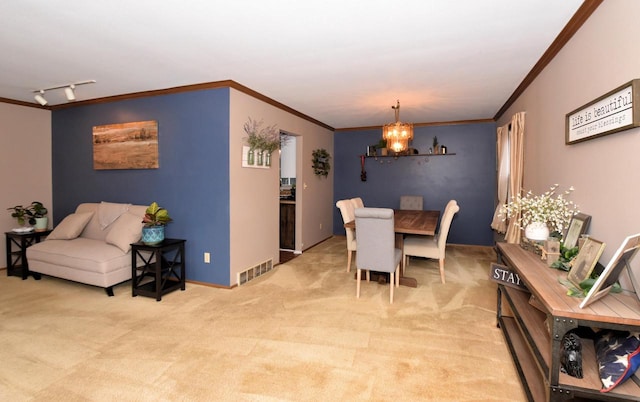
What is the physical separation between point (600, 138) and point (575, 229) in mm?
601

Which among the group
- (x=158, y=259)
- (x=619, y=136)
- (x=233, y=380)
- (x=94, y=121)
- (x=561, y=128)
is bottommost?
(x=233, y=380)

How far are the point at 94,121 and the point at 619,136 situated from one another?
18.2 feet

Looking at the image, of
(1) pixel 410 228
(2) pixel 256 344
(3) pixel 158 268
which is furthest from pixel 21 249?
(1) pixel 410 228

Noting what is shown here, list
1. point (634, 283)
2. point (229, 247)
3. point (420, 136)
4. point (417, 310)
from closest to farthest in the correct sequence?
point (634, 283)
point (417, 310)
point (229, 247)
point (420, 136)

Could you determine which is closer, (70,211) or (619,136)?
(619,136)

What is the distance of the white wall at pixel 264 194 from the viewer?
3.68m

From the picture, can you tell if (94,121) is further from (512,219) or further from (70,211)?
(512,219)

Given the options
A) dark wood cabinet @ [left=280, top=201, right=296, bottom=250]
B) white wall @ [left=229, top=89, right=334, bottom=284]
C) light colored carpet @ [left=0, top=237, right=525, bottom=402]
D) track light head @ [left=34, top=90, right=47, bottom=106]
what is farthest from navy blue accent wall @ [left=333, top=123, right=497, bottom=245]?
track light head @ [left=34, top=90, right=47, bottom=106]

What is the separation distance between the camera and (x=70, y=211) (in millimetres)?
4711

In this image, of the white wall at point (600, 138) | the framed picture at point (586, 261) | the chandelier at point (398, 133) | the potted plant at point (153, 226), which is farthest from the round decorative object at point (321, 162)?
the framed picture at point (586, 261)

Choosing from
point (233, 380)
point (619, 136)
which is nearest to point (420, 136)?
point (619, 136)

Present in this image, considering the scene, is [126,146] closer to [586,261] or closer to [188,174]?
[188,174]

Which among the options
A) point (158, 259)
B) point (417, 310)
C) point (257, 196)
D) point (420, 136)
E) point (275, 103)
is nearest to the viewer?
point (417, 310)

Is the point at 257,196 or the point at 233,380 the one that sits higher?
the point at 257,196
